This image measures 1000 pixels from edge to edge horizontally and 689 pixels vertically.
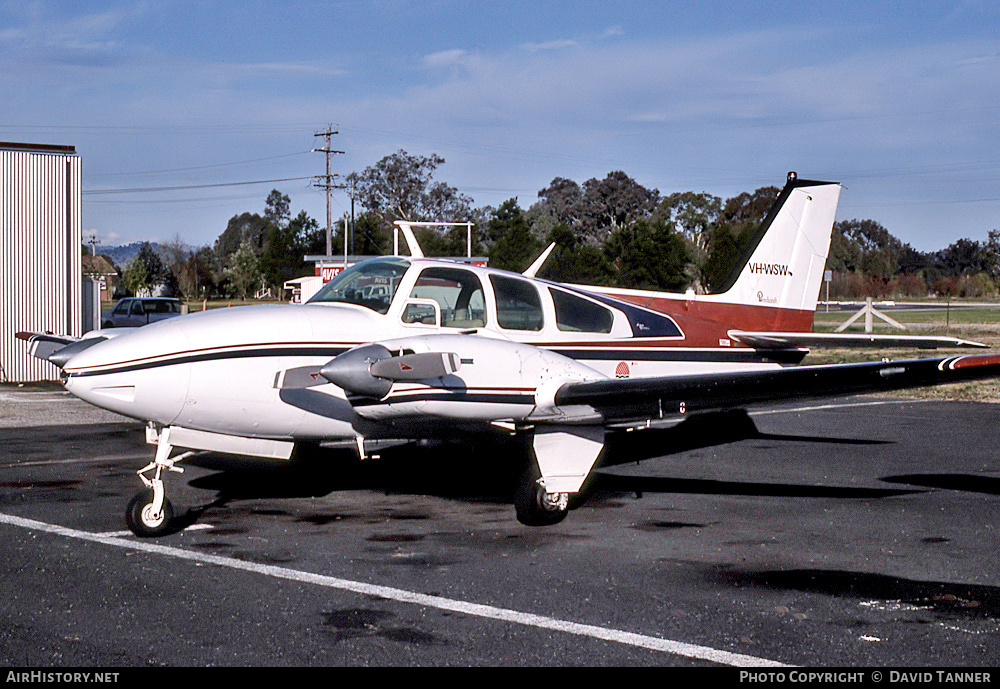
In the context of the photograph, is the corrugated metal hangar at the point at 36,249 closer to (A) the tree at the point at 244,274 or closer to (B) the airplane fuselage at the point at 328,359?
(B) the airplane fuselage at the point at 328,359

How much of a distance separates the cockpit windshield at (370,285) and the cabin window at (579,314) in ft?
A: 5.92

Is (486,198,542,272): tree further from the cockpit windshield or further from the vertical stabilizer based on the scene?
the cockpit windshield

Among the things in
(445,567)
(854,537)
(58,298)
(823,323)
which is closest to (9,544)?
(445,567)

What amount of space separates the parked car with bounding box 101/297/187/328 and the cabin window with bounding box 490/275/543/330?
2759 centimetres

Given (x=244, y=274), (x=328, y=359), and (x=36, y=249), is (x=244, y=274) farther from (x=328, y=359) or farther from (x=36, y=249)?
(x=328, y=359)

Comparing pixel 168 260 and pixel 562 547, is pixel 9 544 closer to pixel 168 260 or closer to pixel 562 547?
pixel 562 547

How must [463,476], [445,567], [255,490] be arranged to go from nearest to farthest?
[445,567] → [255,490] → [463,476]

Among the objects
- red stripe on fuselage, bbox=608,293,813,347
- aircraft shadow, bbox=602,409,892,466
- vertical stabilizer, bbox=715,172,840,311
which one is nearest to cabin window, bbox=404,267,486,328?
red stripe on fuselage, bbox=608,293,813,347

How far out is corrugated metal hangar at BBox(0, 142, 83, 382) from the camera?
72.8 feet

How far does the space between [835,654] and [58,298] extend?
21.8 m

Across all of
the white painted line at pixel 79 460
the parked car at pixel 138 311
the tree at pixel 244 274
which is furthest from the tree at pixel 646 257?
the white painted line at pixel 79 460

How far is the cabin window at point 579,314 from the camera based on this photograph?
10.2m

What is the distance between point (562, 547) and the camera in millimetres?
7836

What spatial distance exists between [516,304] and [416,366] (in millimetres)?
2498
